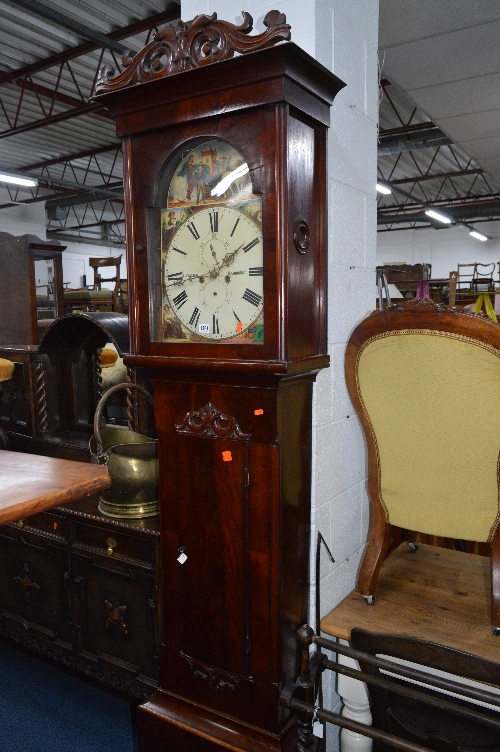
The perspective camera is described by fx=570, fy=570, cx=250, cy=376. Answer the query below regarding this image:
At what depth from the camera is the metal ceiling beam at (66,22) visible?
4.38 metres

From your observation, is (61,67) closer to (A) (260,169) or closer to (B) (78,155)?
(B) (78,155)

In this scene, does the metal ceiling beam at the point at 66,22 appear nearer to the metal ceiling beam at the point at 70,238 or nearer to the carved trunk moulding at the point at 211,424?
the carved trunk moulding at the point at 211,424

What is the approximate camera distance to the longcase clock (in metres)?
1.31

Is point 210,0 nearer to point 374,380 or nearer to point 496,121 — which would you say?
point 374,380

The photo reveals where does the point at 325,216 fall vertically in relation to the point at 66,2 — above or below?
below

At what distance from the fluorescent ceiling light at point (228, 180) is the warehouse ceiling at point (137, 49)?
1.45 meters

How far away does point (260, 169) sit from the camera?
131 centimetres

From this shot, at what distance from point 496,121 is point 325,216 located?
12.0 ft

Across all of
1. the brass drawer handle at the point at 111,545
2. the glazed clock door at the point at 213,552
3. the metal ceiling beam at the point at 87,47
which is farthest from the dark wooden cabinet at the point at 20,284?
the metal ceiling beam at the point at 87,47

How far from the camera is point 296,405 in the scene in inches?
57.5

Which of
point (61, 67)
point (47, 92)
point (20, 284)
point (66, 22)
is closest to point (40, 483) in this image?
point (20, 284)

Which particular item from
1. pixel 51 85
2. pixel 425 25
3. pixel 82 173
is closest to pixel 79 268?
pixel 82 173

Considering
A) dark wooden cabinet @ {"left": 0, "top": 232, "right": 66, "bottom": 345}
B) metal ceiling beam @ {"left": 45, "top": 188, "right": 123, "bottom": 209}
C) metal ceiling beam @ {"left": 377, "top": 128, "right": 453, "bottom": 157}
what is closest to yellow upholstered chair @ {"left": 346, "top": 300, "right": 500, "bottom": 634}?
dark wooden cabinet @ {"left": 0, "top": 232, "right": 66, "bottom": 345}

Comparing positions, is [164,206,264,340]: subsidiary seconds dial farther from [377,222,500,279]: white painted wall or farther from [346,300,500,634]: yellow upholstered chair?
[377,222,500,279]: white painted wall
